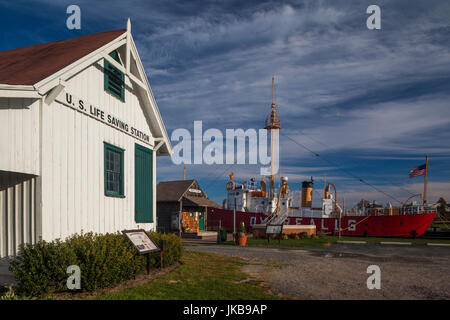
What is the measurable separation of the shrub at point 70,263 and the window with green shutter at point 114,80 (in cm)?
471

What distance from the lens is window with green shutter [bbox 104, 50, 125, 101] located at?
11097mm

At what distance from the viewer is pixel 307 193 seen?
130 feet

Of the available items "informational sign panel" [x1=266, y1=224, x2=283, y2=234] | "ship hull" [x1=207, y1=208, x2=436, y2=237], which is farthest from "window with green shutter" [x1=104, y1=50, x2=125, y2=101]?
"ship hull" [x1=207, y1=208, x2=436, y2=237]

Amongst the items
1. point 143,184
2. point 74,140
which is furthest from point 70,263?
point 143,184

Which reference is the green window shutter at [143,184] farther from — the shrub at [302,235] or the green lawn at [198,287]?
the shrub at [302,235]

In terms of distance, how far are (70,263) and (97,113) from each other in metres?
4.52

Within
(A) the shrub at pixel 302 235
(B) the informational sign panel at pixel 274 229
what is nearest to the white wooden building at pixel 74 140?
(B) the informational sign panel at pixel 274 229

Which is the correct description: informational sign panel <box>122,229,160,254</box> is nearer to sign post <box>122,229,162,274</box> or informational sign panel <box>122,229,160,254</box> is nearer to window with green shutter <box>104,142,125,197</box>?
sign post <box>122,229,162,274</box>

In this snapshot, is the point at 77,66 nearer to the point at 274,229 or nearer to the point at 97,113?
the point at 97,113

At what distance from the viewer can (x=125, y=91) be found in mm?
12281

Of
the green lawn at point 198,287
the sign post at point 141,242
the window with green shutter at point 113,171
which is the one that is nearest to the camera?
the green lawn at point 198,287

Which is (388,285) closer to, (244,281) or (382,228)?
(244,281)

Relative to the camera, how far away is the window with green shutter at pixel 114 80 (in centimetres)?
1110
